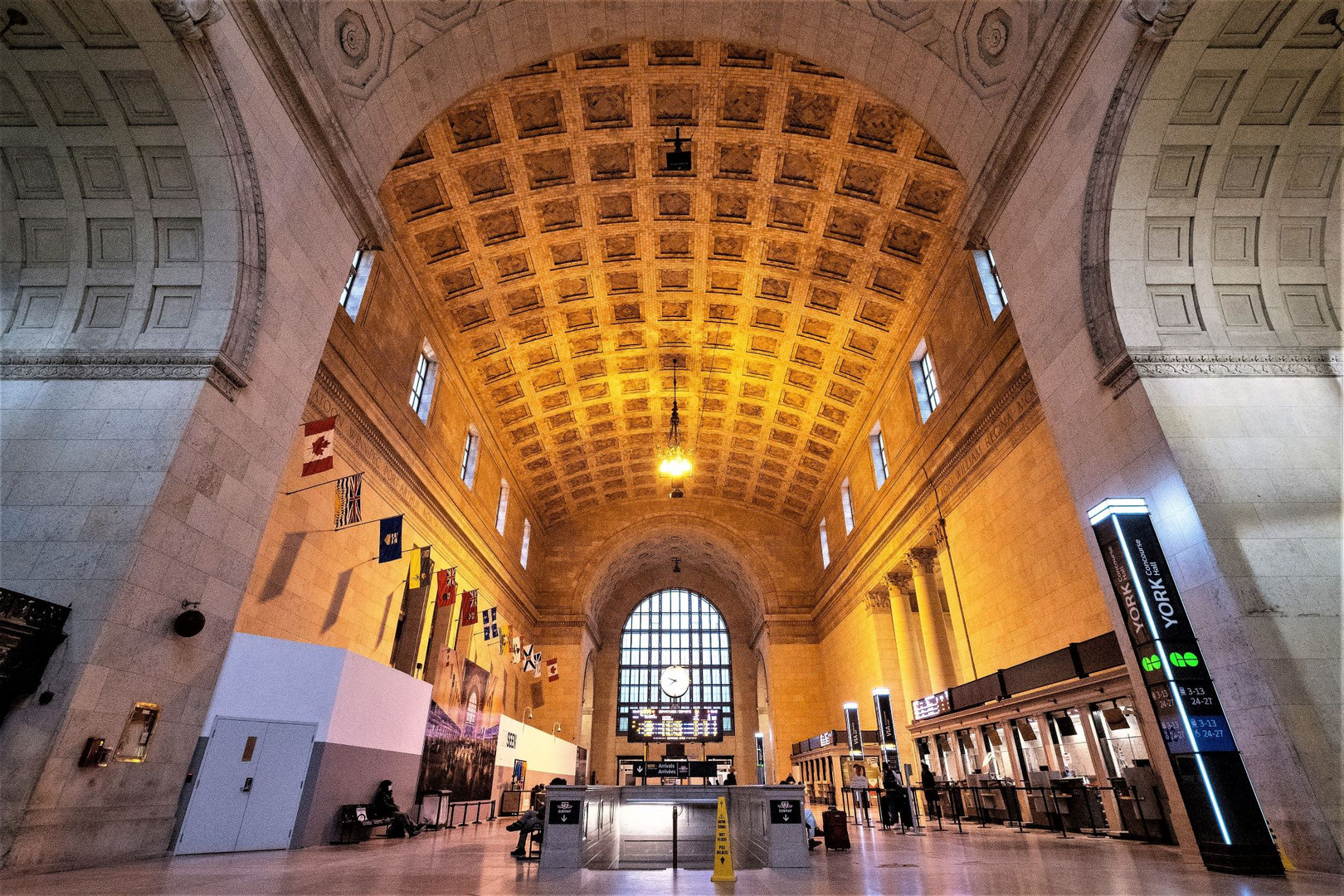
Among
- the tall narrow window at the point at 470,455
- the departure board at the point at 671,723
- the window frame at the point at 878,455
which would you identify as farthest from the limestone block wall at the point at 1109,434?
the departure board at the point at 671,723

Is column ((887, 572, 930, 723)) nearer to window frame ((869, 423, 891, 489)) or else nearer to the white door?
window frame ((869, 423, 891, 489))

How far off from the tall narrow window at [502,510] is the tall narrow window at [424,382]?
20.6 feet

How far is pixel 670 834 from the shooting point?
41.5 feet

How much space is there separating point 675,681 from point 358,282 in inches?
1002

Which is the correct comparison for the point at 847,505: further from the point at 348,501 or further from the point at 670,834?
the point at 348,501

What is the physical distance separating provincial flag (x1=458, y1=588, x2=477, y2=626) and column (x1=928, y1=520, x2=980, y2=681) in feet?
40.1

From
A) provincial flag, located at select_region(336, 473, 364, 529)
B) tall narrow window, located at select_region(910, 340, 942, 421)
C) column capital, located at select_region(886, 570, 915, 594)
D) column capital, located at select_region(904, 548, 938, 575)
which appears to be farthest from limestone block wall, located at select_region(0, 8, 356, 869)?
column capital, located at select_region(886, 570, 915, 594)

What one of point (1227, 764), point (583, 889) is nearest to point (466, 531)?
point (583, 889)

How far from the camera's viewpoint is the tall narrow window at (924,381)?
16.7 metres

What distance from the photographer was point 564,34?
36.7 ft

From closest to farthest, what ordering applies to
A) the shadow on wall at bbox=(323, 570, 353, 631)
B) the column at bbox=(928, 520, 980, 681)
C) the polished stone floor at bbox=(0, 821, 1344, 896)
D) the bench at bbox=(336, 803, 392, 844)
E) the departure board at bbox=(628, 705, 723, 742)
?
the polished stone floor at bbox=(0, 821, 1344, 896) < the bench at bbox=(336, 803, 392, 844) < the shadow on wall at bbox=(323, 570, 353, 631) < the column at bbox=(928, 520, 980, 681) < the departure board at bbox=(628, 705, 723, 742)

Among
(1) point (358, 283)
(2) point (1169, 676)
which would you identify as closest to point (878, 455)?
(2) point (1169, 676)

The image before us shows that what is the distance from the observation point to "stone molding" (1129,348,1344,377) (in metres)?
7.68

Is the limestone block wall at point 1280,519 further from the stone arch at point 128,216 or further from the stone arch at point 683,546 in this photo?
the stone arch at point 683,546
